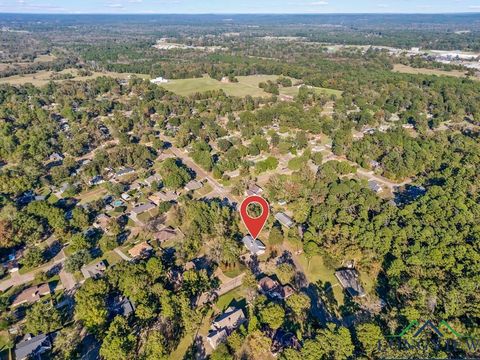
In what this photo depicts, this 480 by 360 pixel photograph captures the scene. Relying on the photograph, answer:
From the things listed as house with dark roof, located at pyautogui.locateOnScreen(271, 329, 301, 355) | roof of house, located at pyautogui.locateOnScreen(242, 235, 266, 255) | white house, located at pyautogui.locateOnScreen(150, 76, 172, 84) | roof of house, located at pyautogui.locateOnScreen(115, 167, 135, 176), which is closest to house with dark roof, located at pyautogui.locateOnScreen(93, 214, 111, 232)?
roof of house, located at pyautogui.locateOnScreen(115, 167, 135, 176)

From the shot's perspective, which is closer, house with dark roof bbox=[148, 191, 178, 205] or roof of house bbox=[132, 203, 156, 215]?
roof of house bbox=[132, 203, 156, 215]

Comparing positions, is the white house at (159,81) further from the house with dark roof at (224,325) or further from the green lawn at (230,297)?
the house with dark roof at (224,325)

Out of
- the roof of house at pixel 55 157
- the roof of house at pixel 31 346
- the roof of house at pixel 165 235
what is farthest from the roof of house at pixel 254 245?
the roof of house at pixel 55 157

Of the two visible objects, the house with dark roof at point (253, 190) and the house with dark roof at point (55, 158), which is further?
the house with dark roof at point (55, 158)

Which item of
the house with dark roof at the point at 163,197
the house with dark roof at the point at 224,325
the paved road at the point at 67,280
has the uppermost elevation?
the house with dark roof at the point at 224,325

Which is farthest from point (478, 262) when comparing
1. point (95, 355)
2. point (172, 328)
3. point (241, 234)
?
point (95, 355)

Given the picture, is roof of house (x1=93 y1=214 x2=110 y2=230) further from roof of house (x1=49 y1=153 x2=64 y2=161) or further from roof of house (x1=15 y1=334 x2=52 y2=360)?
roof of house (x1=49 y1=153 x2=64 y2=161)
